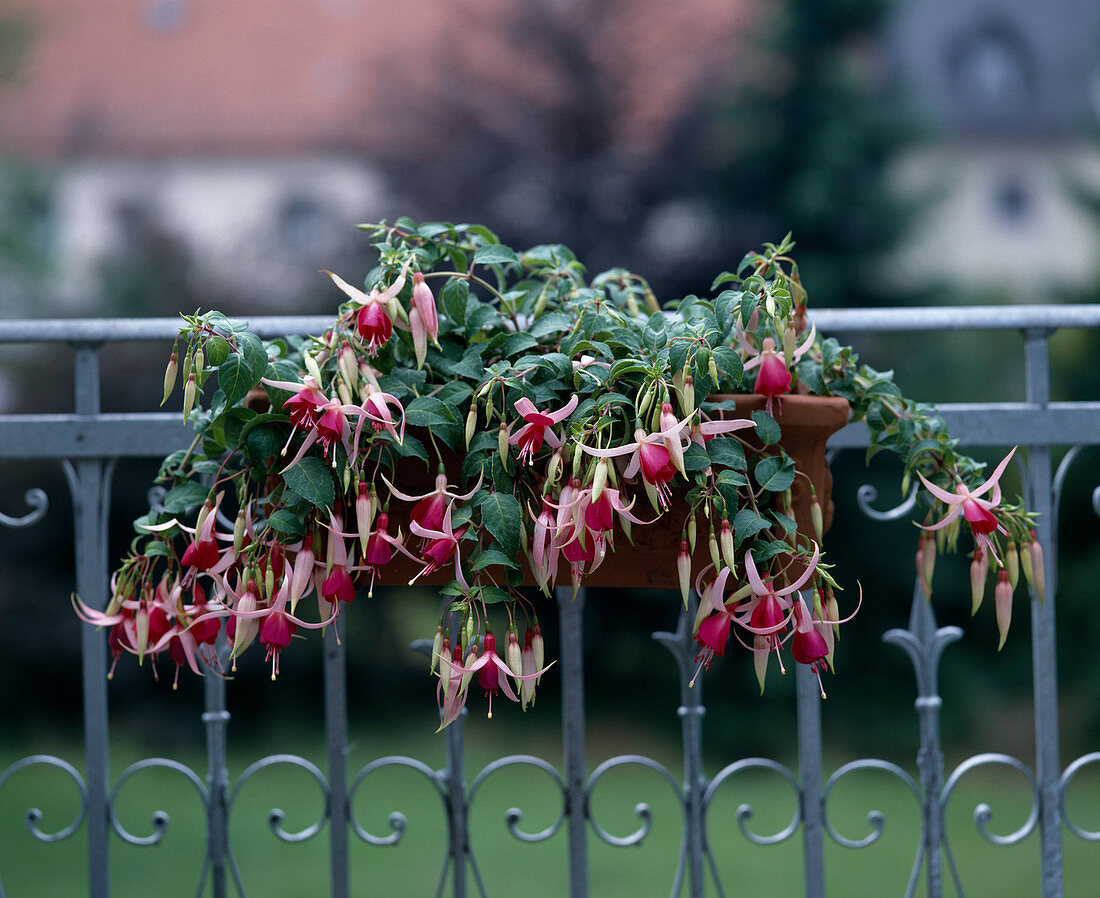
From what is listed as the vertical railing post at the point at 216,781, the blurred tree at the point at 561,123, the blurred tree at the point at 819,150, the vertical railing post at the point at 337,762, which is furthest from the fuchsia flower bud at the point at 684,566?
the blurred tree at the point at 819,150

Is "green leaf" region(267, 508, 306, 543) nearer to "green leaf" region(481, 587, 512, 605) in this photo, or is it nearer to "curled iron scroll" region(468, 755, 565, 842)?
"green leaf" region(481, 587, 512, 605)

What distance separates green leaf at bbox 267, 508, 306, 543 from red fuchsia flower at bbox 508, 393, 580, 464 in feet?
0.66

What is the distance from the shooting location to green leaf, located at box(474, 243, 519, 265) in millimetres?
963

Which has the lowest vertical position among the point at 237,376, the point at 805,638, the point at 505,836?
the point at 505,836

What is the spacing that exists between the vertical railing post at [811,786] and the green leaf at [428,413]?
Result: 578 mm

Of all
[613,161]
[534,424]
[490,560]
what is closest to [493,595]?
[490,560]

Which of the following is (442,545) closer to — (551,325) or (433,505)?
(433,505)

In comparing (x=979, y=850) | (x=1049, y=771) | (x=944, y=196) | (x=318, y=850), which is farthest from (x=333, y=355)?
(x=944, y=196)

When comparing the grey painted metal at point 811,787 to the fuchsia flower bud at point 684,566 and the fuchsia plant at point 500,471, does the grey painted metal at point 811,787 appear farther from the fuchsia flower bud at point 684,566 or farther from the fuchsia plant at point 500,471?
the fuchsia flower bud at point 684,566

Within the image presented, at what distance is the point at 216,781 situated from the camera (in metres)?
1.22

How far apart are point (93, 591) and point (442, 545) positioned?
0.65 metres

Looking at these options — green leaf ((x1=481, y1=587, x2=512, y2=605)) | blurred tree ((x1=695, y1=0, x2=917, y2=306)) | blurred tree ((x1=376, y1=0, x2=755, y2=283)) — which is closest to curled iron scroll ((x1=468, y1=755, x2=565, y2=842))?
green leaf ((x1=481, y1=587, x2=512, y2=605))

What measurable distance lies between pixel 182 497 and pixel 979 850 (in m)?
4.31

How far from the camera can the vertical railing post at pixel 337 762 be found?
3.98 feet
